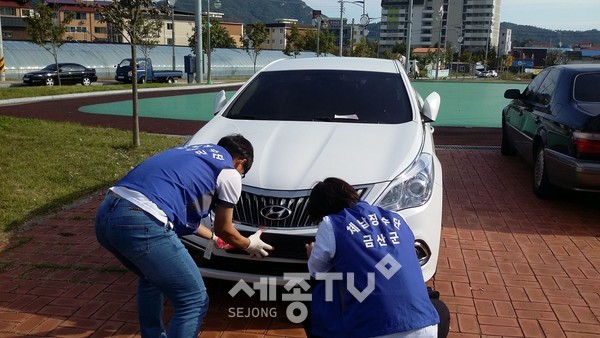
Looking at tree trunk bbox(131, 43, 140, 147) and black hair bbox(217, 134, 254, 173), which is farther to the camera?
tree trunk bbox(131, 43, 140, 147)

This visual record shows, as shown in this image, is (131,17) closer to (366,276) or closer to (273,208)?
(273,208)

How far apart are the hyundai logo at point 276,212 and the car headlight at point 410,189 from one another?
58 centimetres

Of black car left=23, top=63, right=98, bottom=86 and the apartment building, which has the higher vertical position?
the apartment building

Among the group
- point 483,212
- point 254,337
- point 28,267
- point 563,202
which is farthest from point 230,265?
point 563,202

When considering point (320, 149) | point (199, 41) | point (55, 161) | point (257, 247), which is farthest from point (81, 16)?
point (257, 247)

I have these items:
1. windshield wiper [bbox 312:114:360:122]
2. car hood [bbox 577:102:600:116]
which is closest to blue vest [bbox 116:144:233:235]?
windshield wiper [bbox 312:114:360:122]

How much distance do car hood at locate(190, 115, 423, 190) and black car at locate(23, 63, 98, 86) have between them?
30054mm

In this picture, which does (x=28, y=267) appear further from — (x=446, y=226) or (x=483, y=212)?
(x=483, y=212)

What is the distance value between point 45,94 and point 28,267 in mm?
18147

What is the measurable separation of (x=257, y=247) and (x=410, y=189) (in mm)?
1118

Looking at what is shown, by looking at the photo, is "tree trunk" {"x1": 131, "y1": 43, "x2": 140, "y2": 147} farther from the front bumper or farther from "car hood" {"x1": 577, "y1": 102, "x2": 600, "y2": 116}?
"car hood" {"x1": 577, "y1": 102, "x2": 600, "y2": 116}

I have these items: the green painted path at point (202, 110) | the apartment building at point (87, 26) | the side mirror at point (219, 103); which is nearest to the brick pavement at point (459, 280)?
the side mirror at point (219, 103)

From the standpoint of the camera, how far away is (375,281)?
217 cm

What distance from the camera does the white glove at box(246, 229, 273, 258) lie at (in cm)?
314
